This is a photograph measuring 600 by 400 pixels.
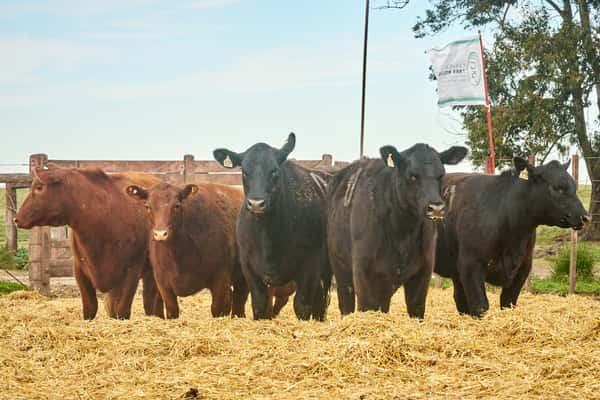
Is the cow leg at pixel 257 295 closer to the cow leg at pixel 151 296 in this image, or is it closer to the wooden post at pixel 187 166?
the cow leg at pixel 151 296

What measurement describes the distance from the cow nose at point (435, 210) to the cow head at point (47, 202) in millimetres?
4520

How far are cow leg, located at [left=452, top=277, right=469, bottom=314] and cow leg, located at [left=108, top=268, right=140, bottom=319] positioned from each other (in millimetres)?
3643

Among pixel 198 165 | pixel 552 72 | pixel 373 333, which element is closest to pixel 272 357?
pixel 373 333

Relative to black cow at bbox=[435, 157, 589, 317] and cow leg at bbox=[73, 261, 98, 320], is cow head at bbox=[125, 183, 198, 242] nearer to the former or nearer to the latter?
cow leg at bbox=[73, 261, 98, 320]

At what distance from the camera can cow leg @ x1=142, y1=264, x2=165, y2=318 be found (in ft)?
36.4

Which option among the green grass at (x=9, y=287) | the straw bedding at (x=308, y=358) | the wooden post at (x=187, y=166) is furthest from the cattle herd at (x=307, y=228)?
the green grass at (x=9, y=287)

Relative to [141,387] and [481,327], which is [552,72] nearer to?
[481,327]

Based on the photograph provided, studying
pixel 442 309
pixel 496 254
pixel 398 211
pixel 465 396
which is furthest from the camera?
pixel 442 309

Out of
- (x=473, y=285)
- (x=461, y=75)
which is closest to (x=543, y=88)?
(x=461, y=75)

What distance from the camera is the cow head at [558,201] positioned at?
10000mm

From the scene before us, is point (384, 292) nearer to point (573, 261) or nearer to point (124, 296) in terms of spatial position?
point (124, 296)

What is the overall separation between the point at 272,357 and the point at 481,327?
209 centimetres

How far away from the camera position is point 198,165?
16734 mm

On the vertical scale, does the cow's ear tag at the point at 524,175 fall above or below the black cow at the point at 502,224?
above
